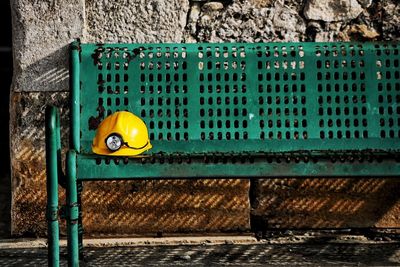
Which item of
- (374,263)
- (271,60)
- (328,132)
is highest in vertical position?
(271,60)

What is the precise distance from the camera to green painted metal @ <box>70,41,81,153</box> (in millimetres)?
3394

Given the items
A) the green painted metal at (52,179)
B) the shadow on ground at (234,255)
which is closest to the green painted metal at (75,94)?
the green painted metal at (52,179)

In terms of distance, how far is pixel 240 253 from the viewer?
3738 mm

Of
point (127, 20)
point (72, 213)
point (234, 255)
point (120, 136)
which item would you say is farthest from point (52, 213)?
point (127, 20)

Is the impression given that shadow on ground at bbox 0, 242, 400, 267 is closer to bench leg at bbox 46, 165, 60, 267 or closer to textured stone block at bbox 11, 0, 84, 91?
bench leg at bbox 46, 165, 60, 267

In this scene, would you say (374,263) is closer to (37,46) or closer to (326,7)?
(326,7)

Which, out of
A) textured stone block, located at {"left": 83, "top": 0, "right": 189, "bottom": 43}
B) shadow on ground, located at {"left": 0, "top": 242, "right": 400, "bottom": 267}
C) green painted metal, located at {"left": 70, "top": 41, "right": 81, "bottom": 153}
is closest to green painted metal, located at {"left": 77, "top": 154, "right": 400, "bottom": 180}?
green painted metal, located at {"left": 70, "top": 41, "right": 81, "bottom": 153}

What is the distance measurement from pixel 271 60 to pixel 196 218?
96cm

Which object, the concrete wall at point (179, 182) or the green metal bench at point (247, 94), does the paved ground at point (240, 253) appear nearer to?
the concrete wall at point (179, 182)

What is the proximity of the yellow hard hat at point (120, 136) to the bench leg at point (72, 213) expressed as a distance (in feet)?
0.97

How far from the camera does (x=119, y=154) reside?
10.7 feet

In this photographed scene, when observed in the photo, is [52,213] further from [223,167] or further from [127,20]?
[127,20]

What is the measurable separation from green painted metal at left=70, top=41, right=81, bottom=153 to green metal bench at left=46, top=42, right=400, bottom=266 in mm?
23

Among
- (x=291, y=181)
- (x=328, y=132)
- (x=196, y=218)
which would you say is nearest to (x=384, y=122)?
(x=328, y=132)
